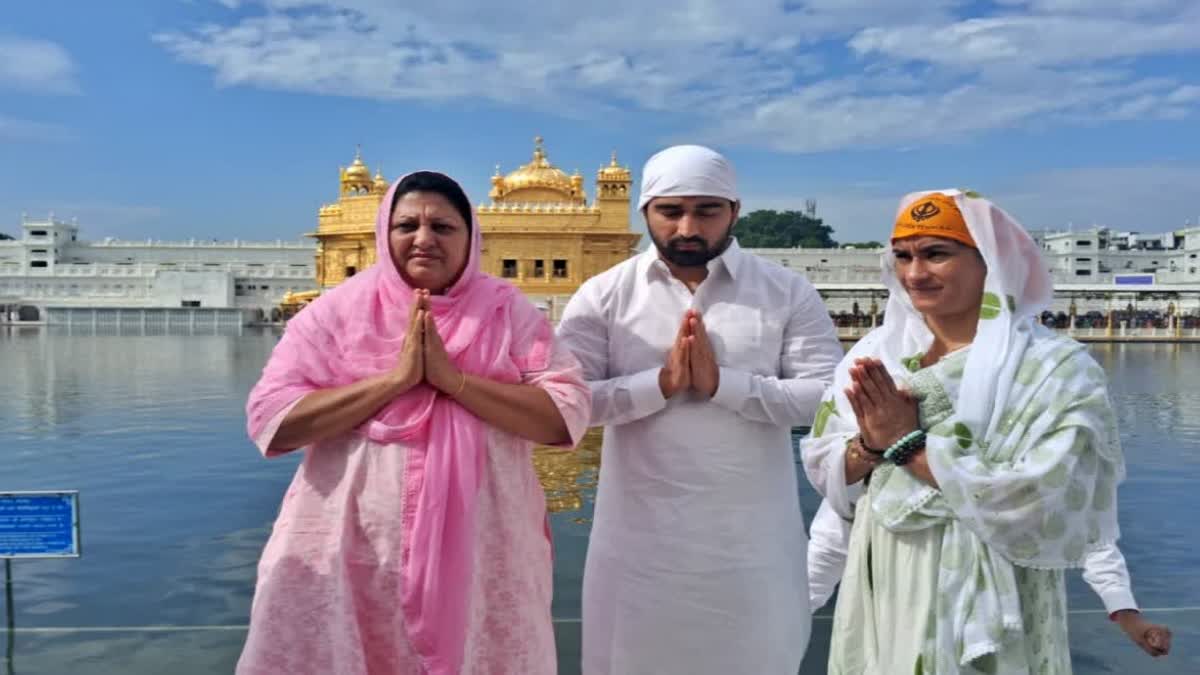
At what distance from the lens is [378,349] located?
1.97 m

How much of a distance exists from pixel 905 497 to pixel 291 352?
1.24 meters

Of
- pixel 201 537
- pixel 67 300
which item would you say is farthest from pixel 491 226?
pixel 67 300

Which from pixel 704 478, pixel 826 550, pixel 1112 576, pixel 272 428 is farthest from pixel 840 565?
pixel 272 428

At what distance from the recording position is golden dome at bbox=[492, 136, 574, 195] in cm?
3058

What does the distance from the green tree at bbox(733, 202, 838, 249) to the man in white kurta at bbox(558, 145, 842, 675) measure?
68.7 metres

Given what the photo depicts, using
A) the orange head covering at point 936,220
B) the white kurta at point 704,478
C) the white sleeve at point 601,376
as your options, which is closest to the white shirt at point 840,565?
the white kurta at point 704,478

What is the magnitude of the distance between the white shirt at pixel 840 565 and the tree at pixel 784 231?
6871 centimetres

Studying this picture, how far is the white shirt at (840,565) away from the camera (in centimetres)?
175

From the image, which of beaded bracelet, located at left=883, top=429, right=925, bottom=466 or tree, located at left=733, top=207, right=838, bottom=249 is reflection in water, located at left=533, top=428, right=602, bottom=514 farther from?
tree, located at left=733, top=207, right=838, bottom=249

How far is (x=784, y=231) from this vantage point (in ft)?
236

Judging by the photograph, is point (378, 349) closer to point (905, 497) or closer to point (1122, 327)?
point (905, 497)

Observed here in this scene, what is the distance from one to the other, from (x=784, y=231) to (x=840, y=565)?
71.5 meters

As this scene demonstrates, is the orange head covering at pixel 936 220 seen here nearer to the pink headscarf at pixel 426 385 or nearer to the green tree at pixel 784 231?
the pink headscarf at pixel 426 385

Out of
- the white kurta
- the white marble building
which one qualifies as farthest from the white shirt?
the white marble building
